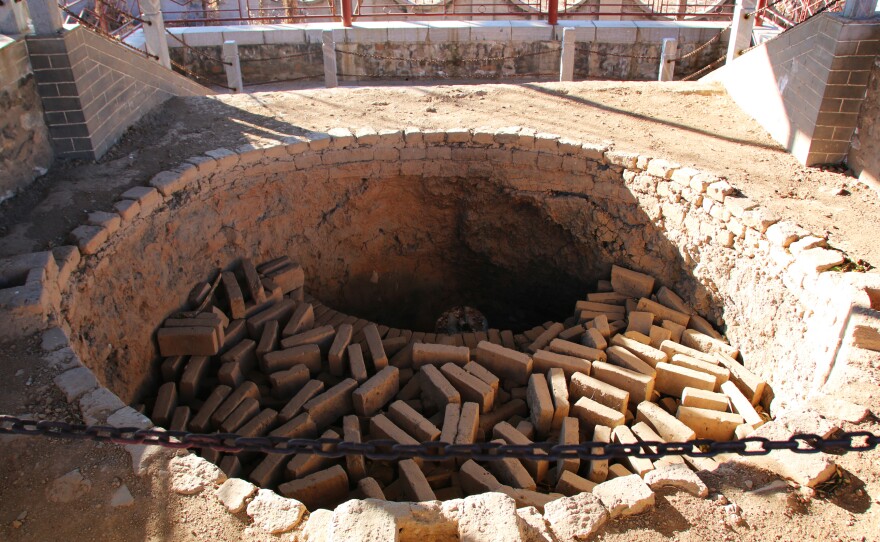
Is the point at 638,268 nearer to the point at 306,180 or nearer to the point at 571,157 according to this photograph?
the point at 571,157

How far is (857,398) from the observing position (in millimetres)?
4051

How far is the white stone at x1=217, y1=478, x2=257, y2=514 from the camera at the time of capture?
3.36 meters

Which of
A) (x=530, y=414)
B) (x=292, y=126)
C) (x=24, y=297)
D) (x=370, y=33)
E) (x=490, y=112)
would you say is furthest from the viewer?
(x=370, y=33)

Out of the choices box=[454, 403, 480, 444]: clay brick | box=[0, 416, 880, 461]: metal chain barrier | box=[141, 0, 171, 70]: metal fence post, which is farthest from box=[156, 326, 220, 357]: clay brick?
box=[141, 0, 171, 70]: metal fence post

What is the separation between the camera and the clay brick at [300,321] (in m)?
6.34

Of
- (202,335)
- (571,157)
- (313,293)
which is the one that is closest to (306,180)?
(313,293)

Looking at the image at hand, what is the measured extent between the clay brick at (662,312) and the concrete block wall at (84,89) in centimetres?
565

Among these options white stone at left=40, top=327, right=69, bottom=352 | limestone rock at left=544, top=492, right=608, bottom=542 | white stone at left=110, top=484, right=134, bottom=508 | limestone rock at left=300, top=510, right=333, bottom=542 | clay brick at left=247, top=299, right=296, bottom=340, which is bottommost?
clay brick at left=247, top=299, right=296, bottom=340

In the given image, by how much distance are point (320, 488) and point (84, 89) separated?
4.54 meters

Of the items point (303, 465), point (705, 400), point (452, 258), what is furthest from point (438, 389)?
point (452, 258)

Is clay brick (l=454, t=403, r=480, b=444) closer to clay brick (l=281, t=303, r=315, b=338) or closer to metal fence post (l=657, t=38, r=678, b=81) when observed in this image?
clay brick (l=281, t=303, r=315, b=338)

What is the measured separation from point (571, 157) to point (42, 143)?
→ 528cm

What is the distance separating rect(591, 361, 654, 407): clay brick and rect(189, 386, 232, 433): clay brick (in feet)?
10.6

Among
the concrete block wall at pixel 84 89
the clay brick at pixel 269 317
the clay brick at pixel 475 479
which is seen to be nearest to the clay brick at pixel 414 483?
the clay brick at pixel 475 479
